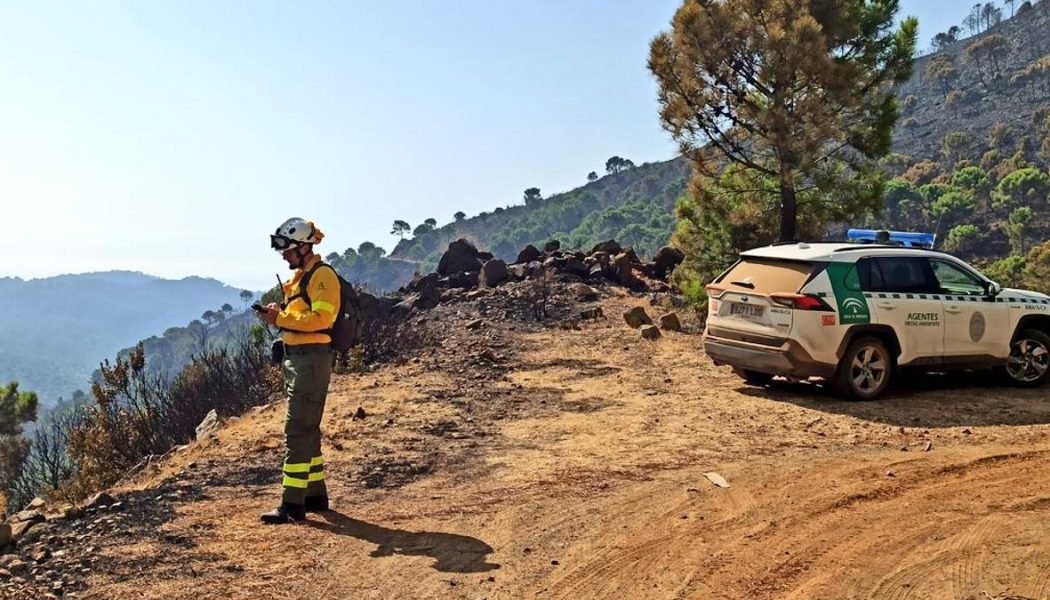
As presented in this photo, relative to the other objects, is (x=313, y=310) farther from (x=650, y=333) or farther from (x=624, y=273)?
(x=624, y=273)

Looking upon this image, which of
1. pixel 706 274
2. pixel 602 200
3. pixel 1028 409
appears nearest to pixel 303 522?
pixel 1028 409

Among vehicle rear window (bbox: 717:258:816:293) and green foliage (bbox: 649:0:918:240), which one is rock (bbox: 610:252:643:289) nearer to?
green foliage (bbox: 649:0:918:240)

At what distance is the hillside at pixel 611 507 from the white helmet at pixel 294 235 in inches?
75.0

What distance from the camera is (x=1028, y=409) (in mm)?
7969

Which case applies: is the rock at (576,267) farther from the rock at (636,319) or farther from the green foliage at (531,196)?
the green foliage at (531,196)

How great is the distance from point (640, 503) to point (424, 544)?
157cm

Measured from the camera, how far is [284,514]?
5.23 meters

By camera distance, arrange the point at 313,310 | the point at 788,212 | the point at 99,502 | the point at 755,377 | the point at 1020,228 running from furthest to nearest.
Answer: the point at 1020,228
the point at 788,212
the point at 755,377
the point at 99,502
the point at 313,310

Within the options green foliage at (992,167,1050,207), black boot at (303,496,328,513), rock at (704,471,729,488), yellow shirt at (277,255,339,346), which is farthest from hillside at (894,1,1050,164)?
black boot at (303,496,328,513)

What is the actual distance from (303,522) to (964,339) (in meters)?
7.43

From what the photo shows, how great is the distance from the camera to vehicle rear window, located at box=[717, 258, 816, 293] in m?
8.30

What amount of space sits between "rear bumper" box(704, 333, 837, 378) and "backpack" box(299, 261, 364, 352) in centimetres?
482

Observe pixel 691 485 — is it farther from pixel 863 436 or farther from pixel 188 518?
pixel 188 518

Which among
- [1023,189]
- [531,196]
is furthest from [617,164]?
[1023,189]
